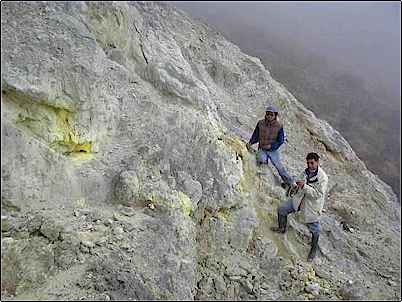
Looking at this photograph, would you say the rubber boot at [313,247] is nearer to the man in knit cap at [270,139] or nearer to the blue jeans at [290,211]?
the blue jeans at [290,211]

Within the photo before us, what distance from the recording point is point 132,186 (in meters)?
8.36

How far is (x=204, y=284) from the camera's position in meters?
8.26

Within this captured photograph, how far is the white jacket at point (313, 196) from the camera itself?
349 inches

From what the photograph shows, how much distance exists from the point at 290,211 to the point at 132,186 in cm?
316

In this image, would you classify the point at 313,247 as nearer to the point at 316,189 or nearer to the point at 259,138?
the point at 316,189

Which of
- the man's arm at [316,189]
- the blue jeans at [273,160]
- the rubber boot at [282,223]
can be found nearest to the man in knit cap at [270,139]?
the blue jeans at [273,160]

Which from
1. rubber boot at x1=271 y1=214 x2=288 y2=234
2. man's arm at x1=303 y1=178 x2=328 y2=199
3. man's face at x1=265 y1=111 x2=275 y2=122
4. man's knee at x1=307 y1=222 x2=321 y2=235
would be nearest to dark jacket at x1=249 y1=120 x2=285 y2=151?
man's face at x1=265 y1=111 x2=275 y2=122

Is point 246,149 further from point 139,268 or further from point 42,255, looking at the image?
point 42,255

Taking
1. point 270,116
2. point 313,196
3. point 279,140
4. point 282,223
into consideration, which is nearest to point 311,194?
point 313,196

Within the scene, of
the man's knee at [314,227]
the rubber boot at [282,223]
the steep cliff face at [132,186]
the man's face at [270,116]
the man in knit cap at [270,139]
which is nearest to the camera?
the steep cliff face at [132,186]

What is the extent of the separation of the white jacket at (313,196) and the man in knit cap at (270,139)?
5.33 ft

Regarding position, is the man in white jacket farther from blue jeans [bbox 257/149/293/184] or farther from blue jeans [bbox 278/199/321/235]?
blue jeans [bbox 257/149/293/184]

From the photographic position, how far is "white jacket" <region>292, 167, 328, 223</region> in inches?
349

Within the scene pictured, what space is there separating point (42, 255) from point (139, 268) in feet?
4.61
